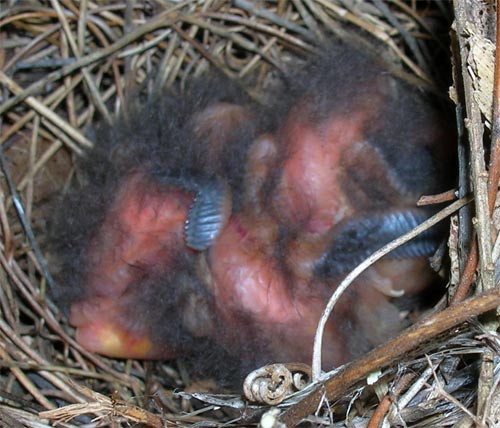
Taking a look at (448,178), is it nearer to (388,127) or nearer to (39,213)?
(388,127)

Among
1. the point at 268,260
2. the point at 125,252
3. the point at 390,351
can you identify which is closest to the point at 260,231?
the point at 268,260

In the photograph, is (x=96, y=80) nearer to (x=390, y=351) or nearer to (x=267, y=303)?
(x=267, y=303)

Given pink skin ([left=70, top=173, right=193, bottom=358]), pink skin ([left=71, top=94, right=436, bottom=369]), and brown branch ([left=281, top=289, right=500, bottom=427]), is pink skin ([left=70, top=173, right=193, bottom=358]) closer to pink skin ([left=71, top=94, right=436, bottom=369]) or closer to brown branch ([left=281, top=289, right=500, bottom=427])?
→ pink skin ([left=71, top=94, right=436, bottom=369])

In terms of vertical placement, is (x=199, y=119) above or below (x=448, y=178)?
above

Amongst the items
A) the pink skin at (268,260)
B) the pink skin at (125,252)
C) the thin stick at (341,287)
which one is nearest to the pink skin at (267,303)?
the pink skin at (268,260)

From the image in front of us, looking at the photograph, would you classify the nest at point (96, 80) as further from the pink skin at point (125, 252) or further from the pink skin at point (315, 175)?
the pink skin at point (315, 175)

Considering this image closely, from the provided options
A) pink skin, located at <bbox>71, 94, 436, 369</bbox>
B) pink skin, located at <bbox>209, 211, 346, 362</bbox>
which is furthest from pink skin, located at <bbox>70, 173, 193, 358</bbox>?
pink skin, located at <bbox>209, 211, 346, 362</bbox>

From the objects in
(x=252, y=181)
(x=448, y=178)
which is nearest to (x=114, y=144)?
(x=252, y=181)
